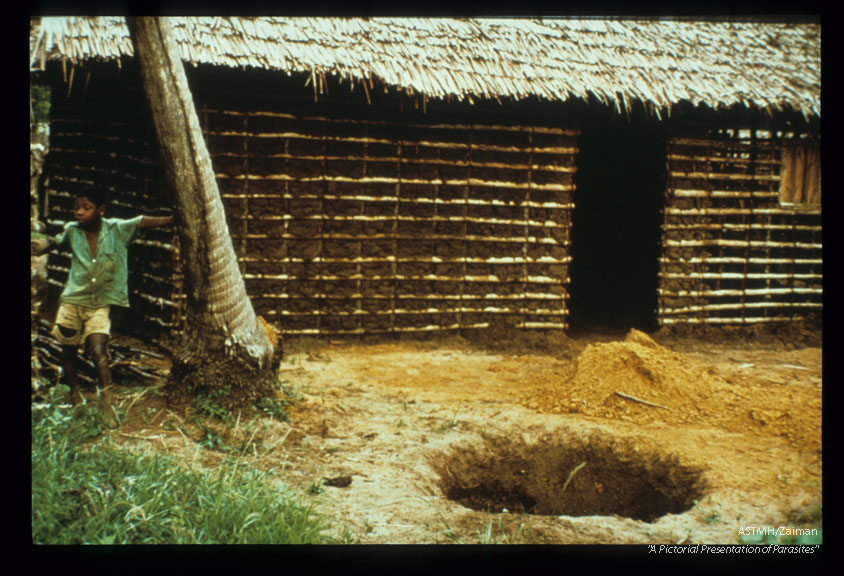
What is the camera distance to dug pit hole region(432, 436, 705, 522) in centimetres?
383

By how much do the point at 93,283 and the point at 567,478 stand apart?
3.19 m

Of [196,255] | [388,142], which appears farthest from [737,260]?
[196,255]

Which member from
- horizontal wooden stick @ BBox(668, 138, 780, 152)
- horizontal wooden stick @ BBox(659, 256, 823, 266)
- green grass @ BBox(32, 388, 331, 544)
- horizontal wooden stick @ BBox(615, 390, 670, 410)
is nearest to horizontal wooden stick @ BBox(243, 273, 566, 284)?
horizontal wooden stick @ BBox(659, 256, 823, 266)

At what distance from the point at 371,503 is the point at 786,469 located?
2.46m

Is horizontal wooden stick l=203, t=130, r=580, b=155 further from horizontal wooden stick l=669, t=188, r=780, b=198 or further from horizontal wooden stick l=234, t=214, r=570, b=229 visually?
horizontal wooden stick l=669, t=188, r=780, b=198

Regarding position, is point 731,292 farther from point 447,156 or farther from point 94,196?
point 94,196

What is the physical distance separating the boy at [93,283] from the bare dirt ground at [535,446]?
361 mm

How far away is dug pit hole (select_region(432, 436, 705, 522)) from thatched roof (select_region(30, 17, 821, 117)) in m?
3.23

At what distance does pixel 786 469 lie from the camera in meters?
3.76

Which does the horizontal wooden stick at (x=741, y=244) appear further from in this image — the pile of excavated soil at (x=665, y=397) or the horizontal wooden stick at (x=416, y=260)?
the pile of excavated soil at (x=665, y=397)

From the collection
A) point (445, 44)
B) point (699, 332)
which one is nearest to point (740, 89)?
point (699, 332)

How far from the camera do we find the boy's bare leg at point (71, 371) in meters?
3.89
